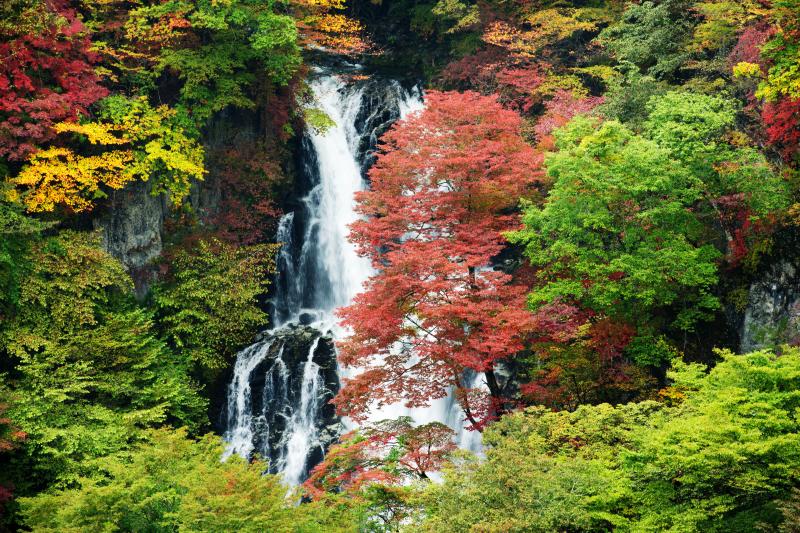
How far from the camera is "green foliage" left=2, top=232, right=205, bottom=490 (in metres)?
15.8

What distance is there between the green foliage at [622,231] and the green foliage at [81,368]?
9.72 metres

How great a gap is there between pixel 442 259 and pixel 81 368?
8.91m

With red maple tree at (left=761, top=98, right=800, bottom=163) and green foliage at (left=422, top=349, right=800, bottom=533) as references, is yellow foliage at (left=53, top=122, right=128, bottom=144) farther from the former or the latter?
red maple tree at (left=761, top=98, right=800, bottom=163)

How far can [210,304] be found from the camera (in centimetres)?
2100

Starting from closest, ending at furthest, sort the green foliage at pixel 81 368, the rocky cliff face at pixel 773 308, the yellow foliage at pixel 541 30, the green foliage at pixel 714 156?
the rocky cliff face at pixel 773 308
the green foliage at pixel 714 156
the green foliage at pixel 81 368
the yellow foliage at pixel 541 30

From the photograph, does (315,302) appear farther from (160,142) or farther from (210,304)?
(160,142)

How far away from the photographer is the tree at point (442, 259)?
14.8 m

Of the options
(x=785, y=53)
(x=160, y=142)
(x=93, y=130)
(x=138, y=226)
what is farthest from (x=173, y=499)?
(x=785, y=53)

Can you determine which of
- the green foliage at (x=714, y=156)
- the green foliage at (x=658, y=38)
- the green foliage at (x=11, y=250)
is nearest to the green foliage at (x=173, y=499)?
the green foliage at (x=11, y=250)

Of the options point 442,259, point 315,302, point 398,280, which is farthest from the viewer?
point 315,302

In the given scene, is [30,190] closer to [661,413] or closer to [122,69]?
[122,69]

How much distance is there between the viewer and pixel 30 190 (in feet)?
59.0

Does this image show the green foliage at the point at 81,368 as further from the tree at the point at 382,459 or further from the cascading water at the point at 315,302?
the tree at the point at 382,459

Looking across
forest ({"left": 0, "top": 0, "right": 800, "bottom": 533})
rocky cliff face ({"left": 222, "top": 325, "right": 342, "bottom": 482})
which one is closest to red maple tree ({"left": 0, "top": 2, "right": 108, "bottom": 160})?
forest ({"left": 0, "top": 0, "right": 800, "bottom": 533})
